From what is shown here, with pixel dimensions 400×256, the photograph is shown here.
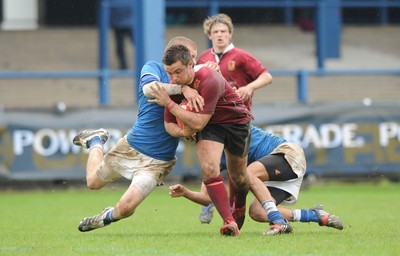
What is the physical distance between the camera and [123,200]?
9.34 meters

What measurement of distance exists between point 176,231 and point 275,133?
753cm

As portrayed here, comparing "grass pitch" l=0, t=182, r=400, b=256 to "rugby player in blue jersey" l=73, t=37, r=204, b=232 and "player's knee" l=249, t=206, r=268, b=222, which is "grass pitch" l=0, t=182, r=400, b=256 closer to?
"player's knee" l=249, t=206, r=268, b=222

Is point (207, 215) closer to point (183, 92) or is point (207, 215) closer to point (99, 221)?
Answer: point (99, 221)

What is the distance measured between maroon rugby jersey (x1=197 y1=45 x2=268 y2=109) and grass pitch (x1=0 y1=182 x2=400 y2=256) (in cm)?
150

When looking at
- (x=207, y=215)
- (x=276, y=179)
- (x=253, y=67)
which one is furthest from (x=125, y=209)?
(x=253, y=67)

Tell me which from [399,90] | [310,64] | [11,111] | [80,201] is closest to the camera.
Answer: [80,201]

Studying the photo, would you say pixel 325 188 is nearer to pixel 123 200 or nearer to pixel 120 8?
pixel 120 8

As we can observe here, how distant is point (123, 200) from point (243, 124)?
3.97ft

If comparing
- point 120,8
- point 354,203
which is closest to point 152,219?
point 354,203

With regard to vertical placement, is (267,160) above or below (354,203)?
above

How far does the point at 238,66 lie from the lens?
11273 mm

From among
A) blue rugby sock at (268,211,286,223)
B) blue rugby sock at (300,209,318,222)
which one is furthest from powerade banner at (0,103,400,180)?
blue rugby sock at (268,211,286,223)

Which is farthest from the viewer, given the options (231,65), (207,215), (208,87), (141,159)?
(231,65)

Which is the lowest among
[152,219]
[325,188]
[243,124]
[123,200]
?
[325,188]
